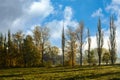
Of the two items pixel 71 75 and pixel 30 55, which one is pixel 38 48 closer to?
pixel 30 55

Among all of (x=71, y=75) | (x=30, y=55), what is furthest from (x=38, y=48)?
(x=71, y=75)

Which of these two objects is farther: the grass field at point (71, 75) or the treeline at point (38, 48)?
the treeline at point (38, 48)

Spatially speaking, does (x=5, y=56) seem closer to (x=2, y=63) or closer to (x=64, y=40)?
(x=2, y=63)

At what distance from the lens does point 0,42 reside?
119688mm

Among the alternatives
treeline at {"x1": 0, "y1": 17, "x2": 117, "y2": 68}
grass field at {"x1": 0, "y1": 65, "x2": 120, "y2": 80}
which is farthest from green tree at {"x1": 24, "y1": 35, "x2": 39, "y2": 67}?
grass field at {"x1": 0, "y1": 65, "x2": 120, "y2": 80}

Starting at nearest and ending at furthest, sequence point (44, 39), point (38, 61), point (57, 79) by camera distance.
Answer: point (57, 79) → point (38, 61) → point (44, 39)

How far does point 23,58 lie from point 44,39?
12.5m

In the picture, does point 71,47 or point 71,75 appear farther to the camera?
point 71,47

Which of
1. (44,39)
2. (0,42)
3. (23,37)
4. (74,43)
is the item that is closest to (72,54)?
(74,43)

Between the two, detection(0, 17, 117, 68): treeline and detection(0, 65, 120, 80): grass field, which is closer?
detection(0, 65, 120, 80): grass field

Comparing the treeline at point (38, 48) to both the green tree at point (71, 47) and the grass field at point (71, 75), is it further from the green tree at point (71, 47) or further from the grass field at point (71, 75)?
the grass field at point (71, 75)

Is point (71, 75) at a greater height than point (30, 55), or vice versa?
point (30, 55)

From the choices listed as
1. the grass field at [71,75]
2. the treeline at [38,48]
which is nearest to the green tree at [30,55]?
the treeline at [38,48]

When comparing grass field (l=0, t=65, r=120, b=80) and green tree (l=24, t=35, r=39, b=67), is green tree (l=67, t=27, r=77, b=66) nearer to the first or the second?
green tree (l=24, t=35, r=39, b=67)
